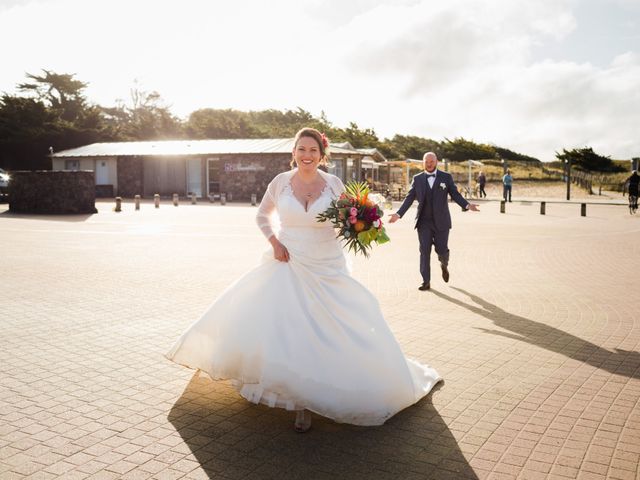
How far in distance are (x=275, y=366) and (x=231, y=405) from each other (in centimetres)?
79

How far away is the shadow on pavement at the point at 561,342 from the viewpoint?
18.4 ft

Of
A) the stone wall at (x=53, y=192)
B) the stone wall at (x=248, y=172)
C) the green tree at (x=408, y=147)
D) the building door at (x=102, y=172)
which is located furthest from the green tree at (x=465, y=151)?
the stone wall at (x=53, y=192)

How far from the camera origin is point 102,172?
43062 mm

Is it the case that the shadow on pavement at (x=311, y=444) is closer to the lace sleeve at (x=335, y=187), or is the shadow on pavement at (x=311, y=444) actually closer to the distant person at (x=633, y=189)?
the lace sleeve at (x=335, y=187)

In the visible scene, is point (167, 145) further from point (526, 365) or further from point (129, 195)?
point (526, 365)

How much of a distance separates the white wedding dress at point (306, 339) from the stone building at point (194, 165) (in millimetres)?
31317

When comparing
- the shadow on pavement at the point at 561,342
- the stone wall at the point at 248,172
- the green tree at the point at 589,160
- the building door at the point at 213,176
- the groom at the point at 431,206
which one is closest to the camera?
the shadow on pavement at the point at 561,342

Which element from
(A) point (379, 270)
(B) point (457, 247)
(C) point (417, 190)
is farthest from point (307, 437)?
(B) point (457, 247)

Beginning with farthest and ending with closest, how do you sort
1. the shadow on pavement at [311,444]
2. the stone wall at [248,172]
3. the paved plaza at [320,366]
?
the stone wall at [248,172], the paved plaza at [320,366], the shadow on pavement at [311,444]

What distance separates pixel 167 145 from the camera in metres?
43.6

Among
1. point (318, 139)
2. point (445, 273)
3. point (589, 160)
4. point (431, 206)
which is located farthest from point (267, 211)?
Result: point (589, 160)

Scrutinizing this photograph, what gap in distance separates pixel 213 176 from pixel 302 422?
36976mm

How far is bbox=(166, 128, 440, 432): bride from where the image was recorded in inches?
163

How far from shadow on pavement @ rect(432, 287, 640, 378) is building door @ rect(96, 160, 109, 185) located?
3938cm
